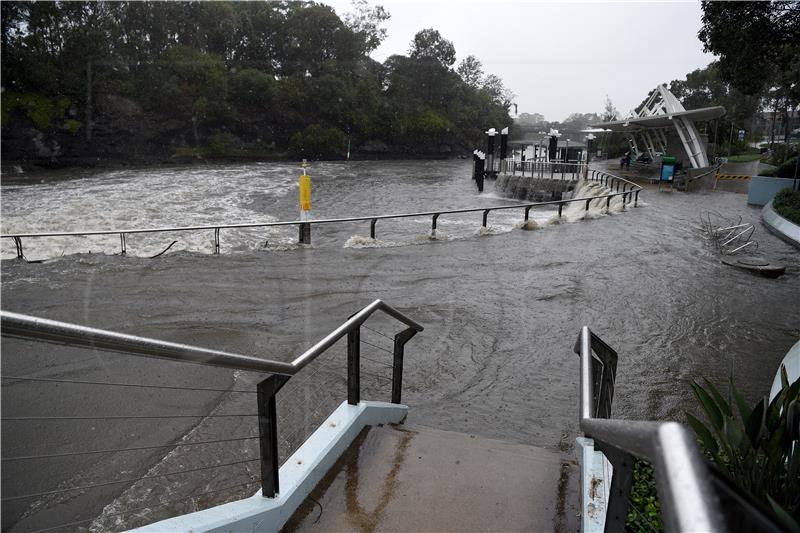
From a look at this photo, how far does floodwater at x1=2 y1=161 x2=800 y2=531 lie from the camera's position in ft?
12.8

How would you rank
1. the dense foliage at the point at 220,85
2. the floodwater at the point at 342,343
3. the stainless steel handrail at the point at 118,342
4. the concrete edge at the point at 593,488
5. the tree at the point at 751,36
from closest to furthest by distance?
the stainless steel handrail at the point at 118,342
the concrete edge at the point at 593,488
the floodwater at the point at 342,343
the tree at the point at 751,36
the dense foliage at the point at 220,85

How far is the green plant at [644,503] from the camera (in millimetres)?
2727

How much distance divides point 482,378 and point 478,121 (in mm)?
91500

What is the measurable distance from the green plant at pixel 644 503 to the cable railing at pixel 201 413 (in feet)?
5.52

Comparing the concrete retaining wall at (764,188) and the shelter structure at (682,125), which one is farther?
the shelter structure at (682,125)

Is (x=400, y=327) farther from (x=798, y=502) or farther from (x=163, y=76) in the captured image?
(x=163, y=76)

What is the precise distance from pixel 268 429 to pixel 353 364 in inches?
45.4

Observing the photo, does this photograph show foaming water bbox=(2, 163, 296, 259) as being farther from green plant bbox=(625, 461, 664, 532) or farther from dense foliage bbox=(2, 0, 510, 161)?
dense foliage bbox=(2, 0, 510, 161)

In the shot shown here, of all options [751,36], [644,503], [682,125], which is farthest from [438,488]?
[682,125]

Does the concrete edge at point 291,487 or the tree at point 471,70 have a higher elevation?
the tree at point 471,70

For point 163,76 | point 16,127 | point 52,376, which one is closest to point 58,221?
point 52,376

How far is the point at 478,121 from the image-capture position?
93.2 m

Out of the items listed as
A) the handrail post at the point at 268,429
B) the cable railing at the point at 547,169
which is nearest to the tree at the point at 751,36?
the cable railing at the point at 547,169

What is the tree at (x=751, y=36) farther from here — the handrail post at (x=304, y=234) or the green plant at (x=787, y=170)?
the handrail post at (x=304, y=234)
